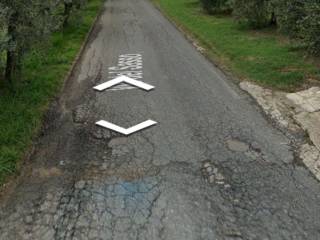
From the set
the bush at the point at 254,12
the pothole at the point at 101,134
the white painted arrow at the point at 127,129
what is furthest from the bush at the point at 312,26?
the bush at the point at 254,12

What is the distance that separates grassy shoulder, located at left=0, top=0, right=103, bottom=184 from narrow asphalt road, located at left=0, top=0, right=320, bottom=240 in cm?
28

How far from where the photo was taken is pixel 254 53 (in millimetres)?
11484

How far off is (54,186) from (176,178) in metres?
1.72

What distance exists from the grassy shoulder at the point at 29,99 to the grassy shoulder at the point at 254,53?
15.6 feet

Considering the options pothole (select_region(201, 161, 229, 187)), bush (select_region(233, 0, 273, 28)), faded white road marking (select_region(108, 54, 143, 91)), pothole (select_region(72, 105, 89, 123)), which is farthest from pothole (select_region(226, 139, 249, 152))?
bush (select_region(233, 0, 273, 28))

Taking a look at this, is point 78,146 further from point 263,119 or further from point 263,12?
point 263,12

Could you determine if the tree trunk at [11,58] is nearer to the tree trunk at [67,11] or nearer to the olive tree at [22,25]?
the olive tree at [22,25]

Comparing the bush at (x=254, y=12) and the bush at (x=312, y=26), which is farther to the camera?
the bush at (x=254, y=12)

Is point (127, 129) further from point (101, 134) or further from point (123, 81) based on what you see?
point (123, 81)

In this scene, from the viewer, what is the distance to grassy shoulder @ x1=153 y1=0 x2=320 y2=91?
30.4ft

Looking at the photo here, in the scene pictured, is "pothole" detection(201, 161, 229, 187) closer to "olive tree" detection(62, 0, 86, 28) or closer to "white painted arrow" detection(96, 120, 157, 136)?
"white painted arrow" detection(96, 120, 157, 136)

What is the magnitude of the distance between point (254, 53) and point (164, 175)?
7.31 meters

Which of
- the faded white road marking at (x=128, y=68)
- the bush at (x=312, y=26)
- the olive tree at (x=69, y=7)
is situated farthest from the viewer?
the olive tree at (x=69, y=7)

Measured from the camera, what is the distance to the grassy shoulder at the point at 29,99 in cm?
609
